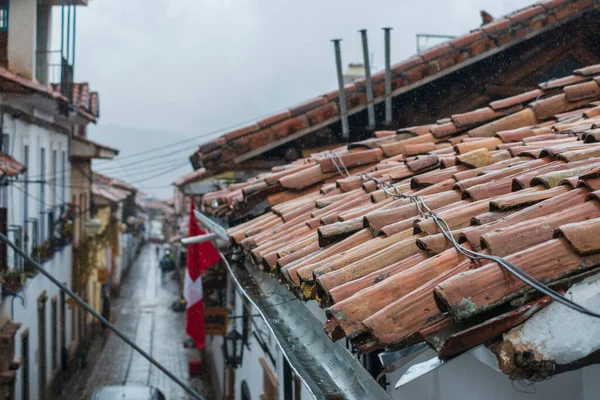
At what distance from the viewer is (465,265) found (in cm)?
266

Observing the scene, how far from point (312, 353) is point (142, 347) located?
19433 millimetres

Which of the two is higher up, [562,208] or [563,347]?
[562,208]

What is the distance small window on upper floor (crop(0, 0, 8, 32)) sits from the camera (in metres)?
16.2

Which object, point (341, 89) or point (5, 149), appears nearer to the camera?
point (341, 89)

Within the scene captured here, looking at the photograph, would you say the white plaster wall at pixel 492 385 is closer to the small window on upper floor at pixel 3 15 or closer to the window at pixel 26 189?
the window at pixel 26 189

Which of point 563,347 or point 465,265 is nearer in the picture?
point 563,347

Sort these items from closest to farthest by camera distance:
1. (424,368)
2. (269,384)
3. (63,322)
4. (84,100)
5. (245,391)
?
1. (424,368)
2. (269,384)
3. (245,391)
4. (63,322)
5. (84,100)

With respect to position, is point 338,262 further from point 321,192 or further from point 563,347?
point 321,192

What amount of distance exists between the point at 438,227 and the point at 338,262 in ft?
1.63

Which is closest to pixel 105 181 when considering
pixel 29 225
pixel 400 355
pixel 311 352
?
pixel 29 225

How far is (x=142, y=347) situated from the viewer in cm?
2219

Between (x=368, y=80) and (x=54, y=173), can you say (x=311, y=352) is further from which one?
(x=54, y=173)

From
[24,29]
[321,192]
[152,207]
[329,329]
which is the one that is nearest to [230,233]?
[321,192]

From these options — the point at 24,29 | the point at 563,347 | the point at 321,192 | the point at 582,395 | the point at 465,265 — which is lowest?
the point at 582,395
